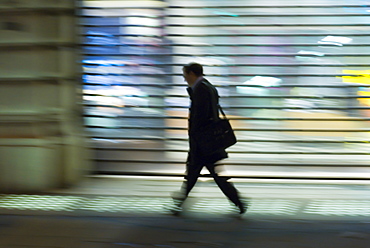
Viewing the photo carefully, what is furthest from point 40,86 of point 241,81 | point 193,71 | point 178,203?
point 241,81

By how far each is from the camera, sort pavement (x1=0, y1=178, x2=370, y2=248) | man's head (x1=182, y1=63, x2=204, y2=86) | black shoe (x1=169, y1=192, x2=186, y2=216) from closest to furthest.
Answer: pavement (x1=0, y1=178, x2=370, y2=248), man's head (x1=182, y1=63, x2=204, y2=86), black shoe (x1=169, y1=192, x2=186, y2=216)

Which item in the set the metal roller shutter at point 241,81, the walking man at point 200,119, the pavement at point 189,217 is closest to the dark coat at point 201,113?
the walking man at point 200,119

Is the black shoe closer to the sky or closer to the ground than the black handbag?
closer to the ground

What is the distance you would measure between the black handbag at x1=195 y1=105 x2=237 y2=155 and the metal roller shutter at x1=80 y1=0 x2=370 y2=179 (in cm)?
204

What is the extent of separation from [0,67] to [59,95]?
83 cm

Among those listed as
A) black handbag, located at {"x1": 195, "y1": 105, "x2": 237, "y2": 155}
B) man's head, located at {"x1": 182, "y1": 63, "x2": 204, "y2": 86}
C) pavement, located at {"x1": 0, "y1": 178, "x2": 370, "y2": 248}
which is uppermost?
man's head, located at {"x1": 182, "y1": 63, "x2": 204, "y2": 86}

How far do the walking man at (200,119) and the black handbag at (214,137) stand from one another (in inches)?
1.9

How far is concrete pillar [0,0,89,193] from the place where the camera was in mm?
6449

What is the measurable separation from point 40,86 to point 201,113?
8.64 feet

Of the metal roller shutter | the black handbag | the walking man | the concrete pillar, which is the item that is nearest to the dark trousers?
the walking man

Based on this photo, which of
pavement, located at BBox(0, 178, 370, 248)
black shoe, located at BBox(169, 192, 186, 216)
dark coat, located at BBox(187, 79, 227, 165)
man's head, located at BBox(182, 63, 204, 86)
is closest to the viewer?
pavement, located at BBox(0, 178, 370, 248)

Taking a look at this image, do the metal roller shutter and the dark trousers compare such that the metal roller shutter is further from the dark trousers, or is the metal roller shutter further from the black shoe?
the dark trousers

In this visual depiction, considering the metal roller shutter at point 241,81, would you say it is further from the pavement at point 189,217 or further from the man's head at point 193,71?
the man's head at point 193,71

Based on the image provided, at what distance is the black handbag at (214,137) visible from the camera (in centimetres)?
510
